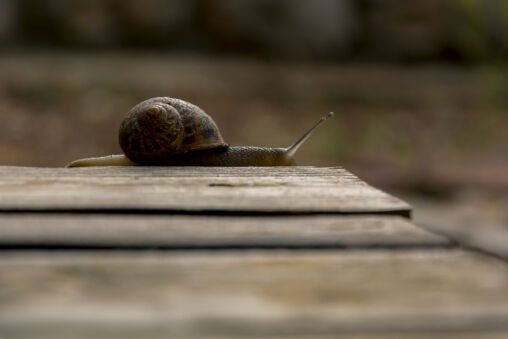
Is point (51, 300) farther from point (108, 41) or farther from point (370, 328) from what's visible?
point (108, 41)

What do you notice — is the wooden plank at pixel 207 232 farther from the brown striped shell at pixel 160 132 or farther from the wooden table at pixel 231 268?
the brown striped shell at pixel 160 132

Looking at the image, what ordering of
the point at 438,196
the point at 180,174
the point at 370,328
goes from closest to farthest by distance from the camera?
the point at 370,328, the point at 180,174, the point at 438,196

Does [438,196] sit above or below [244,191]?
below

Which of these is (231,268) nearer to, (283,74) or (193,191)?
A: (193,191)

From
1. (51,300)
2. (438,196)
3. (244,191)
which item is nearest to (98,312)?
(51,300)

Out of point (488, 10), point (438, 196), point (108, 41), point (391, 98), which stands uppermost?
point (488, 10)

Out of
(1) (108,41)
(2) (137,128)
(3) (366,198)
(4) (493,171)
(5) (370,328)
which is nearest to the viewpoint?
(5) (370,328)

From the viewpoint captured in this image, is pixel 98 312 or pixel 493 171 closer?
pixel 98 312

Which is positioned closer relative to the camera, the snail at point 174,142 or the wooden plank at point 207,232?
the wooden plank at point 207,232

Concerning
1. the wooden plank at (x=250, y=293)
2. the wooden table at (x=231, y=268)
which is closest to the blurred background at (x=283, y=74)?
the wooden table at (x=231, y=268)
